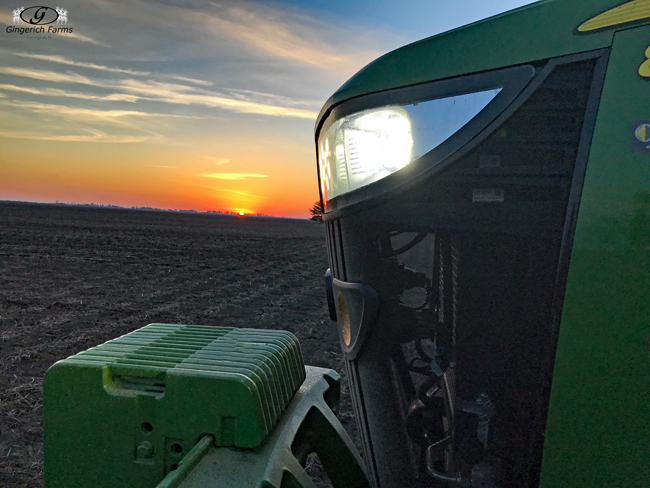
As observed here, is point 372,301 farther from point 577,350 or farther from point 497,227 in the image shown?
point 577,350

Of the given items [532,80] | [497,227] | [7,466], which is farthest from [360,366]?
[7,466]

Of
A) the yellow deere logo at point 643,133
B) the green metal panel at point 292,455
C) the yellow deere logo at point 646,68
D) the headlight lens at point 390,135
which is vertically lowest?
the green metal panel at point 292,455

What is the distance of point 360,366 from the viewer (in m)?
1.46

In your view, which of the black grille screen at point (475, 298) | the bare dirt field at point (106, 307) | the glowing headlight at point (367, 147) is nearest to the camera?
the black grille screen at point (475, 298)

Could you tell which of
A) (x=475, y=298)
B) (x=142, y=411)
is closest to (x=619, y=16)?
(x=475, y=298)

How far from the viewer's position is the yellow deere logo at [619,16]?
99cm

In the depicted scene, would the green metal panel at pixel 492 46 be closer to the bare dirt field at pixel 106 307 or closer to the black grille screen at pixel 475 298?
the black grille screen at pixel 475 298

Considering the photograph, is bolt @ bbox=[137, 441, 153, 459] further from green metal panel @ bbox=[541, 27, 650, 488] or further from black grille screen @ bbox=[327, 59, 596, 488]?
green metal panel @ bbox=[541, 27, 650, 488]

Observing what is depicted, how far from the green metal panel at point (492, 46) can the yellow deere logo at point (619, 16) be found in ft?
0.04

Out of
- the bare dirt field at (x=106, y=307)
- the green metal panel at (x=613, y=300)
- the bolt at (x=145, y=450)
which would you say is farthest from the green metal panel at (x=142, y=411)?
the bare dirt field at (x=106, y=307)

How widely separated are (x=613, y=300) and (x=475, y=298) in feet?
1.19

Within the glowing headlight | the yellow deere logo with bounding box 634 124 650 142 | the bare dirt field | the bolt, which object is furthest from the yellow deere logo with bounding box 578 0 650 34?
the bare dirt field

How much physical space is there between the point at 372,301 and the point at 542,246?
0.45 metres

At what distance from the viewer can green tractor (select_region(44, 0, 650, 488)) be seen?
102 centimetres
